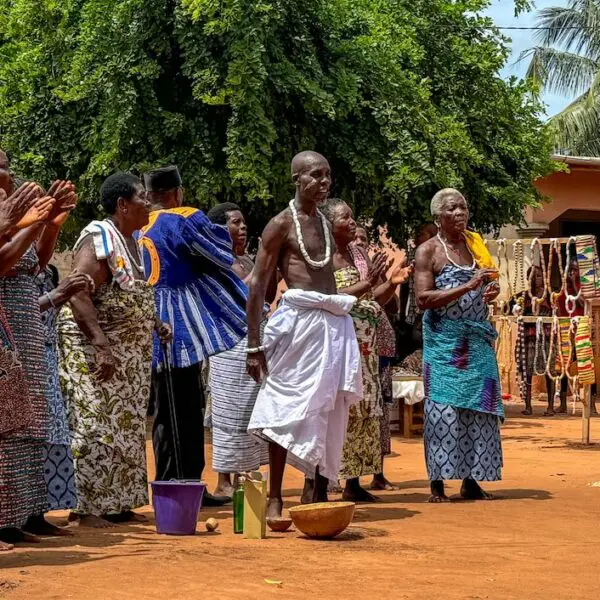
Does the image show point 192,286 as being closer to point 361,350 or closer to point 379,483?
point 361,350

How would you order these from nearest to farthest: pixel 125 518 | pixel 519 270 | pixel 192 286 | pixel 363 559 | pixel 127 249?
pixel 363 559
pixel 127 249
pixel 125 518
pixel 192 286
pixel 519 270

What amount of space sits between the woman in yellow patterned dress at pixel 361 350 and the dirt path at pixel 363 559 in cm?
31

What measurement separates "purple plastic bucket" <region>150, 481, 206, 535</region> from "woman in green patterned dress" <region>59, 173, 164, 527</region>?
1.97ft

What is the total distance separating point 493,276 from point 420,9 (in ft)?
28.0

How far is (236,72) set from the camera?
13.9 meters

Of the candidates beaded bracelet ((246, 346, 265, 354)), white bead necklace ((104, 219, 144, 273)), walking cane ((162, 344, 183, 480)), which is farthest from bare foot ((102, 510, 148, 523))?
white bead necklace ((104, 219, 144, 273))

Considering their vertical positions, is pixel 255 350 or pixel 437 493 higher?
pixel 255 350

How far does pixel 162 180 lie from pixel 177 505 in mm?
2551

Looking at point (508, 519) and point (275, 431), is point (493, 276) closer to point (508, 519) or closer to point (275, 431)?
point (508, 519)

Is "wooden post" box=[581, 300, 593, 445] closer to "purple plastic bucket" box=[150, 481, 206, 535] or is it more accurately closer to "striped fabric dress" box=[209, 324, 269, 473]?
"striped fabric dress" box=[209, 324, 269, 473]

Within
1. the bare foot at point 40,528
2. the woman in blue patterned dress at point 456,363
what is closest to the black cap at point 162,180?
the woman in blue patterned dress at point 456,363

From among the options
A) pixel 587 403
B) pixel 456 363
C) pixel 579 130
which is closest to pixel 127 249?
pixel 456 363

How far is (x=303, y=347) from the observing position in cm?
746

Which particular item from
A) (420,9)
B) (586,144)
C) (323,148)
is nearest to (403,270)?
(323,148)
